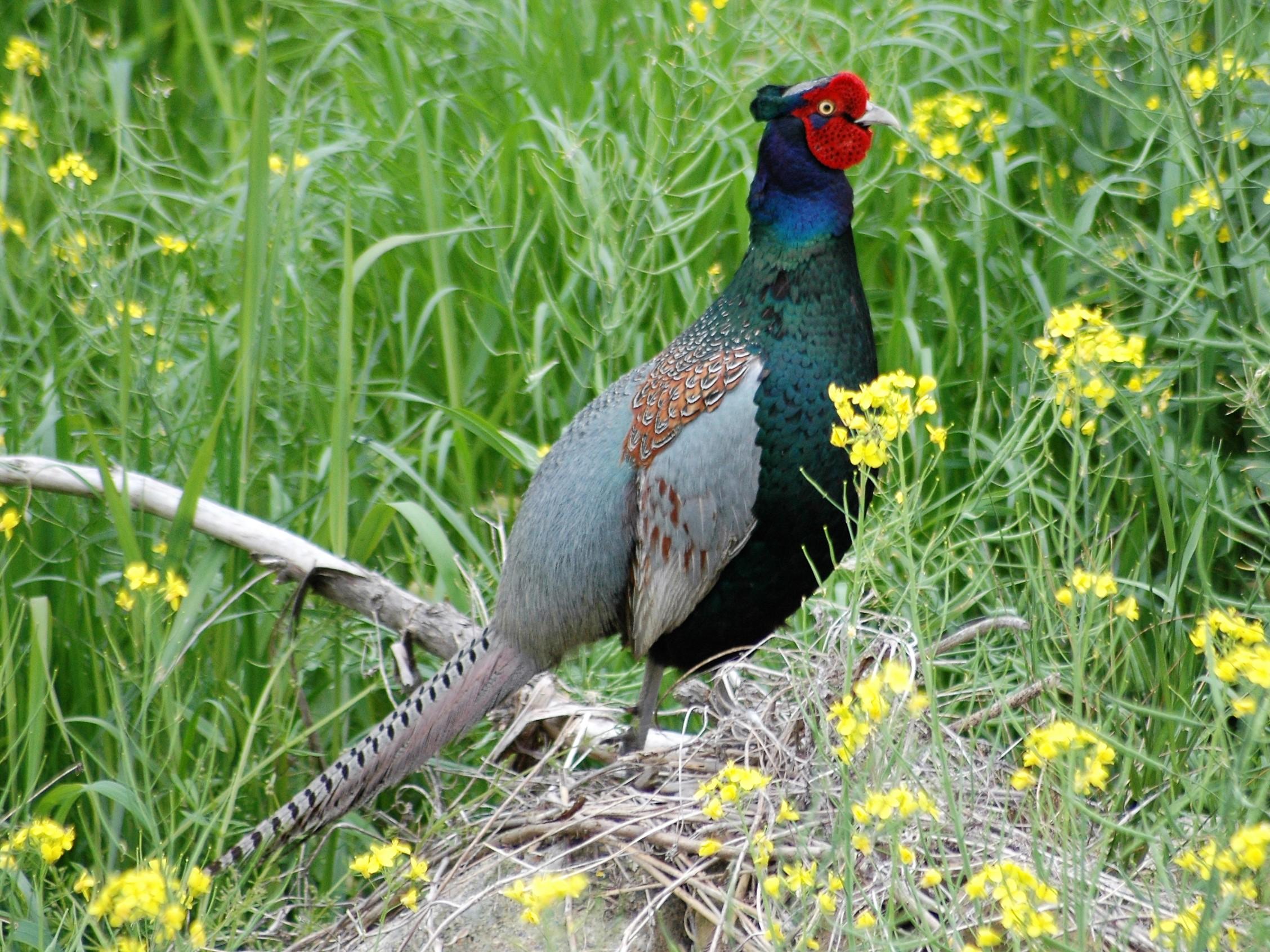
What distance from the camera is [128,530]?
8.86 ft

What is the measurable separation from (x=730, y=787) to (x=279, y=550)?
136cm

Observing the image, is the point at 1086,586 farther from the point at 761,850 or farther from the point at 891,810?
the point at 761,850

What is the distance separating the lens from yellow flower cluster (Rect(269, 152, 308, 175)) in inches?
145

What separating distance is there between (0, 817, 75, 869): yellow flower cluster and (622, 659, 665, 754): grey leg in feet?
3.39

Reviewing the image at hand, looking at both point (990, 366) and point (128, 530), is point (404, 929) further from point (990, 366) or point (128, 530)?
point (990, 366)

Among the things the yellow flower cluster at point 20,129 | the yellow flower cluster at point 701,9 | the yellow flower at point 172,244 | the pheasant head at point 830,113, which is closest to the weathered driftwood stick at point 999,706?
the pheasant head at point 830,113

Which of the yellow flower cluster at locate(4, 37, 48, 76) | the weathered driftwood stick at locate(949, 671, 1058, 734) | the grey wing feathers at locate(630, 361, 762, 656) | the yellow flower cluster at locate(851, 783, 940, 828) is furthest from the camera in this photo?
the yellow flower cluster at locate(4, 37, 48, 76)

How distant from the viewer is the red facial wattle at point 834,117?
2617 millimetres

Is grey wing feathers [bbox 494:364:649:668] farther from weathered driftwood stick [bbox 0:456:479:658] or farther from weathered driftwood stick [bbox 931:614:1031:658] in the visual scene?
weathered driftwood stick [bbox 931:614:1031:658]

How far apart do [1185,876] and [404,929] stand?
131 cm

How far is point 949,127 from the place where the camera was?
3543 mm

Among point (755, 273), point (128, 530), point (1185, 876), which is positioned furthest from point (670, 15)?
point (1185, 876)

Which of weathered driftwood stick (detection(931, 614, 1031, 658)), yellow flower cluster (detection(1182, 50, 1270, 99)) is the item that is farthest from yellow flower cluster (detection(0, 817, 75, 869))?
yellow flower cluster (detection(1182, 50, 1270, 99))

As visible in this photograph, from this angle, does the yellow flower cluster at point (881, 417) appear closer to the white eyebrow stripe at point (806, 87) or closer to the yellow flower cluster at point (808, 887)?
the yellow flower cluster at point (808, 887)
